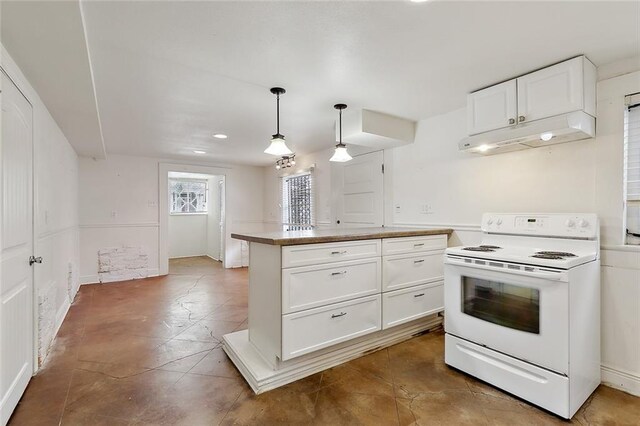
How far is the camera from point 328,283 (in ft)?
7.28

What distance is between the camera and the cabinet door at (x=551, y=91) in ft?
6.63

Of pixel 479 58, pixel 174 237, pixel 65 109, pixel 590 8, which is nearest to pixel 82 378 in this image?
pixel 65 109

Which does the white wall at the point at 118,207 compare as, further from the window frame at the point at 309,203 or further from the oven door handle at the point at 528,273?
the oven door handle at the point at 528,273

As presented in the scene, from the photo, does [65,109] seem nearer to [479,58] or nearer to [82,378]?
[82,378]

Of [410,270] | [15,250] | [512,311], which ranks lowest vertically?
[512,311]

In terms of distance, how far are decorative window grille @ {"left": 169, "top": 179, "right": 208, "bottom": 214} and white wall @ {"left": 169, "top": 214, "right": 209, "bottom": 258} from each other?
195 mm

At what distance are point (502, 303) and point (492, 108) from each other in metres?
1.53

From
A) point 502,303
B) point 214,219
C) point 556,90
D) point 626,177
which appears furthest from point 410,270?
point 214,219

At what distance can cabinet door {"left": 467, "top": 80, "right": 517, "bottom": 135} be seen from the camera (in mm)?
2338

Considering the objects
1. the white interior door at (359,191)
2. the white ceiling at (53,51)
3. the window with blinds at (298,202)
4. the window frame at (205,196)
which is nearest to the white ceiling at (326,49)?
the white ceiling at (53,51)

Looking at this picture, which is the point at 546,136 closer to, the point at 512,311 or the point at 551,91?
the point at 551,91

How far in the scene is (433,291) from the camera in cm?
294

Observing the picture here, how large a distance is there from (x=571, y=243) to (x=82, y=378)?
11.8 ft

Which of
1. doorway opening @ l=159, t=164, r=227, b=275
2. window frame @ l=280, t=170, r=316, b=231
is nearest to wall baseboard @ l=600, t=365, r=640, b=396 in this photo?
window frame @ l=280, t=170, r=316, b=231
